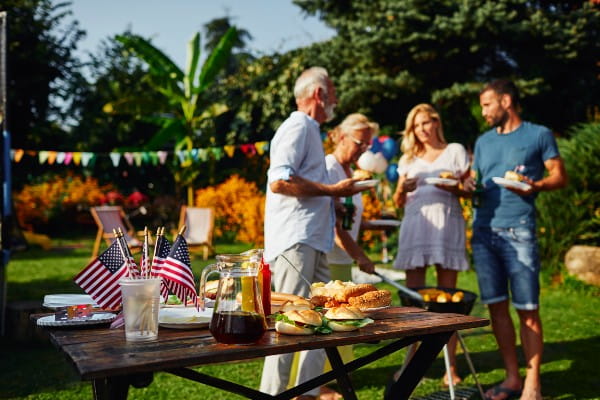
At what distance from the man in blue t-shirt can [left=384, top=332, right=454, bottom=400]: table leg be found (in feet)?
6.05

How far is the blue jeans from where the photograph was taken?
377 cm

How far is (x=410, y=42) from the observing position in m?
14.5

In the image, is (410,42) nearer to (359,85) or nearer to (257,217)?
(359,85)

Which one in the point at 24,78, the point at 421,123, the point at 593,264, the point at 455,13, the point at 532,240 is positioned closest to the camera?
the point at 532,240

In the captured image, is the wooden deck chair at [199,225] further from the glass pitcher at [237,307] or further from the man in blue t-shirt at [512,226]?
the glass pitcher at [237,307]

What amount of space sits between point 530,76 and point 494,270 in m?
12.2

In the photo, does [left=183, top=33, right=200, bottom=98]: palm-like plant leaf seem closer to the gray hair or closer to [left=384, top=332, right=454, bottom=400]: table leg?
the gray hair

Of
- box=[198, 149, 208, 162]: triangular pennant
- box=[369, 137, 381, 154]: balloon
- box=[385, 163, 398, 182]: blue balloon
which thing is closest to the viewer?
box=[385, 163, 398, 182]: blue balloon

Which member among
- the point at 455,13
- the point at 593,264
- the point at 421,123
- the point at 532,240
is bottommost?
the point at 593,264

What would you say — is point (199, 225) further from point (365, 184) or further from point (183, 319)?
point (183, 319)

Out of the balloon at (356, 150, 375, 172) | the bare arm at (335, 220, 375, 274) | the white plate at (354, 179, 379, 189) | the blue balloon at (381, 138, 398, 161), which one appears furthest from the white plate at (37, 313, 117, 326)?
the blue balloon at (381, 138, 398, 161)

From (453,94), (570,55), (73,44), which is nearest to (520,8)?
(570,55)

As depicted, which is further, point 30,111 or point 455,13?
point 30,111

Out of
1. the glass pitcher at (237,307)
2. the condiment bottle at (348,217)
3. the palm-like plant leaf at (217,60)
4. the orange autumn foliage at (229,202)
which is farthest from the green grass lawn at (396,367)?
the palm-like plant leaf at (217,60)
